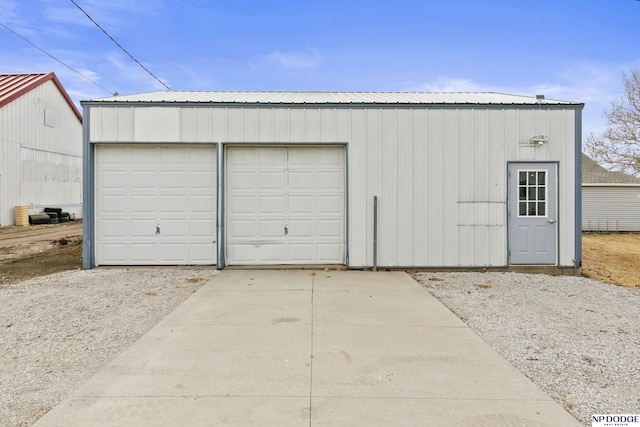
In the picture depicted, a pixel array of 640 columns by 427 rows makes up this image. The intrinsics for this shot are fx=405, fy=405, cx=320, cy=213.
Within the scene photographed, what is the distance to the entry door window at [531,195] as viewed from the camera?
876 centimetres

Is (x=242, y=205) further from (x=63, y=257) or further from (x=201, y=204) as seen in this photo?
(x=63, y=257)

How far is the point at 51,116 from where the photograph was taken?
23.4 metres

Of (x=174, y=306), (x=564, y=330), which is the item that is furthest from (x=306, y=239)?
(x=564, y=330)

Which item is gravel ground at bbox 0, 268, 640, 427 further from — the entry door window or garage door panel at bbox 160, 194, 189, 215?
the entry door window

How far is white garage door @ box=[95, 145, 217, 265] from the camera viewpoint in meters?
8.84

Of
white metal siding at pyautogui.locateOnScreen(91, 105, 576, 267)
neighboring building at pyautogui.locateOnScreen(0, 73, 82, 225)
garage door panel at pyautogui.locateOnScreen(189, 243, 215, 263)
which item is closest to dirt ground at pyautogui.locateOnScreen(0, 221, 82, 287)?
garage door panel at pyautogui.locateOnScreen(189, 243, 215, 263)

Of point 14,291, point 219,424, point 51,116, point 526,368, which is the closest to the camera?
point 219,424

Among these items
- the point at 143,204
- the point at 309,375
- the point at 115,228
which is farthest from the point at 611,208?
the point at 309,375

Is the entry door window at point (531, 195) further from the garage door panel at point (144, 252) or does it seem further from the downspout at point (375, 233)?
the garage door panel at point (144, 252)

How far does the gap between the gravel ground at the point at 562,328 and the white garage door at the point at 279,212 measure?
2207mm

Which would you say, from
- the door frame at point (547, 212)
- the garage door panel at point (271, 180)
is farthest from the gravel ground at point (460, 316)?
the garage door panel at point (271, 180)

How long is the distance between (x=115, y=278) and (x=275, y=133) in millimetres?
4334

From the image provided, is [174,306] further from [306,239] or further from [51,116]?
[51,116]

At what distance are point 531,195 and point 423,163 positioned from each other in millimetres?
2453
